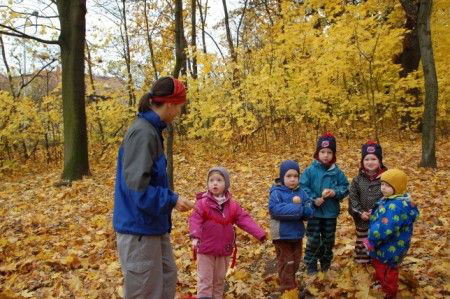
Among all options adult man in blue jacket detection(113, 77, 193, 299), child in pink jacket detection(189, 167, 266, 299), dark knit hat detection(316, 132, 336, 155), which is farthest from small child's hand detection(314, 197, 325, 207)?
adult man in blue jacket detection(113, 77, 193, 299)

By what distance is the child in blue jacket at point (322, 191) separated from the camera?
4500mm

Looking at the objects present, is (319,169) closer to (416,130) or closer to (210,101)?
(210,101)

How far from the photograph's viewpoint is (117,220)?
2953 mm

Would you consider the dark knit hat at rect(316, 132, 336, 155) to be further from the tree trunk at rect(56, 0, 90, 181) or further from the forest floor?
the tree trunk at rect(56, 0, 90, 181)

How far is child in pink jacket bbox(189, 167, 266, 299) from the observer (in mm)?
3816

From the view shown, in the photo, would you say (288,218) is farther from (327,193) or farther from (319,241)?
(319,241)

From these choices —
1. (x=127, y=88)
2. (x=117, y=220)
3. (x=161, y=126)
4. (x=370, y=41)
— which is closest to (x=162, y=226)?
(x=117, y=220)

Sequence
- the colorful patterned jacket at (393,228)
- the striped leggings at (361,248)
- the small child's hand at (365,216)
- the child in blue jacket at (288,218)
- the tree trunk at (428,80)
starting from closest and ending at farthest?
the colorful patterned jacket at (393,228) → the child in blue jacket at (288,218) → the small child's hand at (365,216) → the striped leggings at (361,248) → the tree trunk at (428,80)

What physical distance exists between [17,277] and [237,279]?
272 centimetres

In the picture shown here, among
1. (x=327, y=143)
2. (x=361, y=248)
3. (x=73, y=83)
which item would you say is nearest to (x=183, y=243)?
(x=361, y=248)

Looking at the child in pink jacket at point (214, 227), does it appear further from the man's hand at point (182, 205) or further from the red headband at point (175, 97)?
the red headband at point (175, 97)

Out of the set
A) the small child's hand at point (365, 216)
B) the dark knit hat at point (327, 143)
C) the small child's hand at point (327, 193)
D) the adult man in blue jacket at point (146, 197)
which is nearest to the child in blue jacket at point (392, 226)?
the small child's hand at point (365, 216)

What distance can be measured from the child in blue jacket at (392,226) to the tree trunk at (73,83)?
8879mm

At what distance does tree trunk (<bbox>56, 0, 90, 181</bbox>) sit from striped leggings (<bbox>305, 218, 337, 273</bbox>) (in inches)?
312
